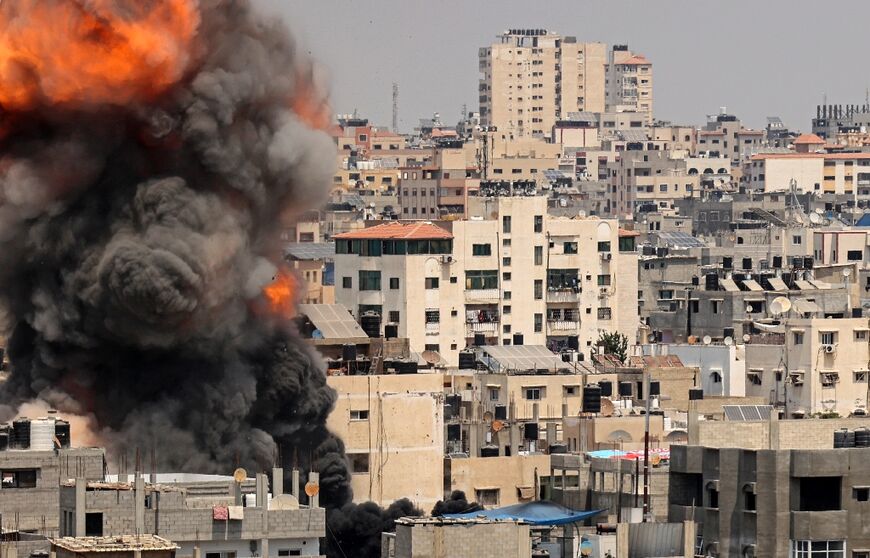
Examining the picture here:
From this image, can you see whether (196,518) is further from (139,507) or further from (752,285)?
(752,285)

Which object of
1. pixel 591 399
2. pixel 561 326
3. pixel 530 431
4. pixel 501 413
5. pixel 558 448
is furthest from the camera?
pixel 561 326

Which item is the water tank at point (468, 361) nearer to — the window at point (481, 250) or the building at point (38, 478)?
the window at point (481, 250)

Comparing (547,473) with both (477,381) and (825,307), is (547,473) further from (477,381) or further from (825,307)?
(825,307)

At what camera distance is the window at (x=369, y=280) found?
327ft

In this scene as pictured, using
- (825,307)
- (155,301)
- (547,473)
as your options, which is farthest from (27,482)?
(825,307)

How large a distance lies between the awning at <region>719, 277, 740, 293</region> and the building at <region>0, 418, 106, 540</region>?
1689 inches

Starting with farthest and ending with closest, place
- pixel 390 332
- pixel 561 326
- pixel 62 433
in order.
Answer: pixel 561 326 → pixel 390 332 → pixel 62 433

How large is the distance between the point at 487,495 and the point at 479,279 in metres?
35.1

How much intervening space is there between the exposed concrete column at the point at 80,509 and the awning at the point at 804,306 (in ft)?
143

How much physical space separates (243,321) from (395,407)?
4014 mm

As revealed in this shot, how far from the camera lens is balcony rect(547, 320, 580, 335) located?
4119 inches

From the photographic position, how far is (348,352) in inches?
2977

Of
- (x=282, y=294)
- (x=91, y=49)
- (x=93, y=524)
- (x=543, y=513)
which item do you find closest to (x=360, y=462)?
(x=282, y=294)

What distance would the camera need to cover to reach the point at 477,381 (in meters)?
78.9
